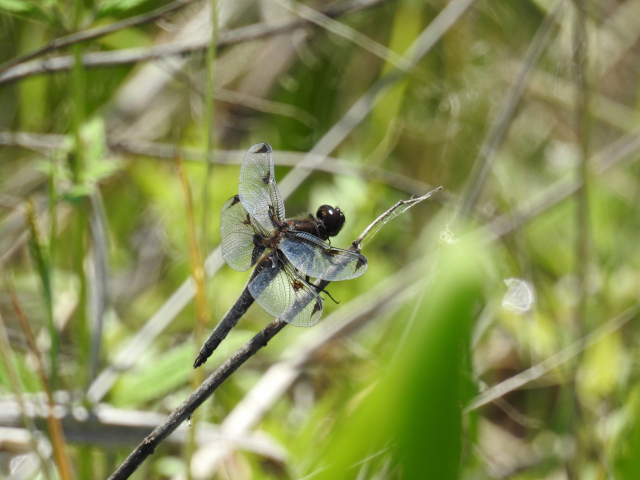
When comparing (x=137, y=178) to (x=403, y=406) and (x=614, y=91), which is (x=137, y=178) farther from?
(x=614, y=91)

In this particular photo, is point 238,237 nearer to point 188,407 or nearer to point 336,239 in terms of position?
point 188,407

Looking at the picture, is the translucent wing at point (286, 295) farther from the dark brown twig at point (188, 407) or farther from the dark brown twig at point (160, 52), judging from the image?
the dark brown twig at point (160, 52)

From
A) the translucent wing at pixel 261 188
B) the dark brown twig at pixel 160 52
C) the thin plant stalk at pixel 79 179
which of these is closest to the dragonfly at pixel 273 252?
the translucent wing at pixel 261 188

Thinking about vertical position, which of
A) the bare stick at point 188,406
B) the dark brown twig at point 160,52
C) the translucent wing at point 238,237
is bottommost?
the bare stick at point 188,406

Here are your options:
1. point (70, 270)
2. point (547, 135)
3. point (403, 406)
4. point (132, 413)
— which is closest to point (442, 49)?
point (547, 135)

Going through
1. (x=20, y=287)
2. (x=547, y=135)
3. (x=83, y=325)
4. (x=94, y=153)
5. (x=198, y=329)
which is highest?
(x=547, y=135)

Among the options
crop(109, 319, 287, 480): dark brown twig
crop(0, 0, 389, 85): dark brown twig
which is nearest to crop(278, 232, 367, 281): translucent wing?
crop(109, 319, 287, 480): dark brown twig

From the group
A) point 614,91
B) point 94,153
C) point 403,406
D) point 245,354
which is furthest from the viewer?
point 614,91
